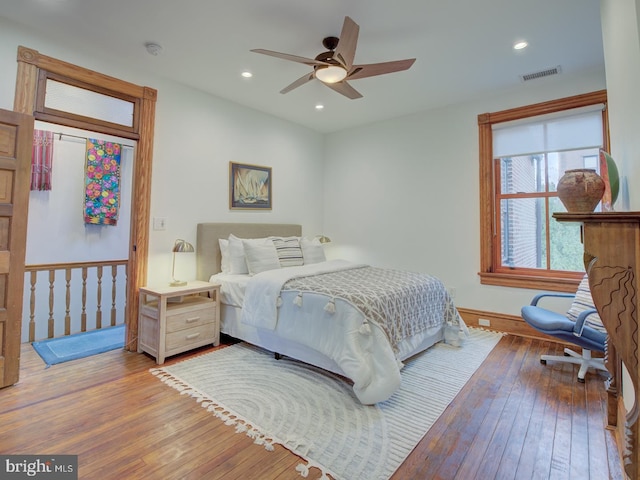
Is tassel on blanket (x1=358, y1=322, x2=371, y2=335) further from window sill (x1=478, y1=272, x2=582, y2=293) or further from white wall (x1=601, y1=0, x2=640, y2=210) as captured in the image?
window sill (x1=478, y1=272, x2=582, y2=293)

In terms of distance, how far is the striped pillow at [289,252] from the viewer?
387 centimetres

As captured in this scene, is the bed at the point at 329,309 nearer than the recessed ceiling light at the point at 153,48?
Yes

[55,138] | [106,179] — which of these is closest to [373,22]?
[106,179]

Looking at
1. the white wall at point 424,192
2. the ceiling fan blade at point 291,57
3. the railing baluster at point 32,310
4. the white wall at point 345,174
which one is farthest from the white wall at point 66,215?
the white wall at point 424,192

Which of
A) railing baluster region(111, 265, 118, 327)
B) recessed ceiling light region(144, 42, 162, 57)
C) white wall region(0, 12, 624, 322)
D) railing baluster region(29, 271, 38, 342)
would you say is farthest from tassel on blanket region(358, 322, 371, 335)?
railing baluster region(29, 271, 38, 342)

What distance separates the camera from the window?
11.0 ft

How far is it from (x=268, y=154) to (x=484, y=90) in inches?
111

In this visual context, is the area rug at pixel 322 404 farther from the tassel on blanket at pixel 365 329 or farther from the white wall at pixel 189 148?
the white wall at pixel 189 148

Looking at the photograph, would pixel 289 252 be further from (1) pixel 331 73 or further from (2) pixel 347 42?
(2) pixel 347 42

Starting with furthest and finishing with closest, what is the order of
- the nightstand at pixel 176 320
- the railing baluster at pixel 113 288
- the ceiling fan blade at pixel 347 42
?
the railing baluster at pixel 113 288, the nightstand at pixel 176 320, the ceiling fan blade at pixel 347 42

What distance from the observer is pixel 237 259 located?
366 centimetres

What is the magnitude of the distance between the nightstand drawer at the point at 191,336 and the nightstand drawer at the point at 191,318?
0.04m

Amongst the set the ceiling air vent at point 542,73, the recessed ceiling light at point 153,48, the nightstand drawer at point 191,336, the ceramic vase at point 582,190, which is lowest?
the nightstand drawer at point 191,336

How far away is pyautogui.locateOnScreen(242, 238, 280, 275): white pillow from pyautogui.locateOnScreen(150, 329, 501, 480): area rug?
871 millimetres
